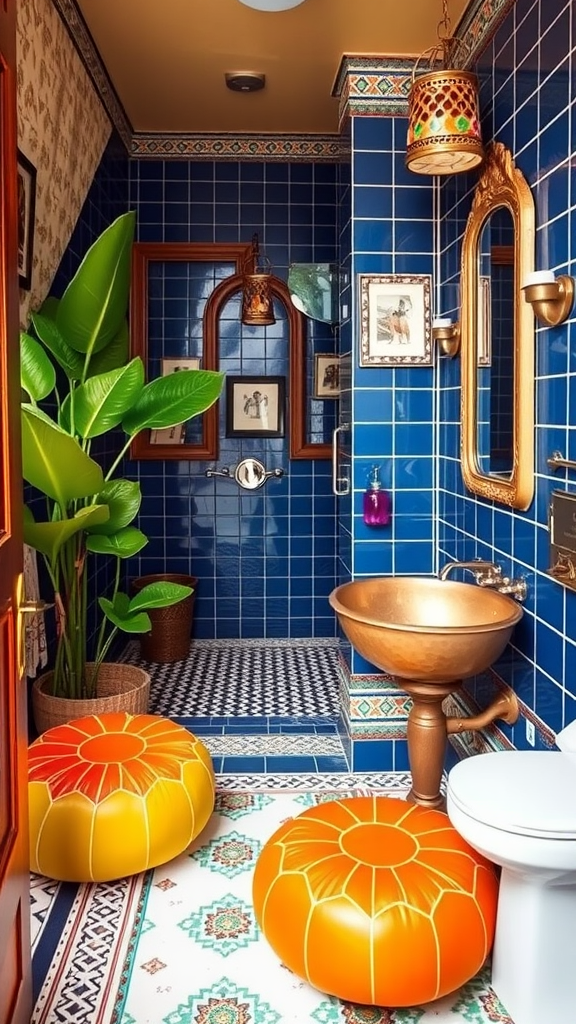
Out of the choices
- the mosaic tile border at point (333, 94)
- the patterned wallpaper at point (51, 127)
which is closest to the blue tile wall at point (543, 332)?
the mosaic tile border at point (333, 94)

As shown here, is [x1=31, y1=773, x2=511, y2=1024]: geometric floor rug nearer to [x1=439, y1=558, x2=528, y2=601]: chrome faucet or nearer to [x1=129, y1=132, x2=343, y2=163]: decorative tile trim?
[x1=439, y1=558, x2=528, y2=601]: chrome faucet

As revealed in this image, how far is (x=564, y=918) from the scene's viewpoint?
70.7 inches

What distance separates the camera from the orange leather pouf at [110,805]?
2.27 m

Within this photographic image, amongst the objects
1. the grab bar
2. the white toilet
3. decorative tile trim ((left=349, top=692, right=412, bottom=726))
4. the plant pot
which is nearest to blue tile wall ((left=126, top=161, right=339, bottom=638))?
the plant pot

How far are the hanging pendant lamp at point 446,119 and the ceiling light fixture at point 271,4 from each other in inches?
24.7

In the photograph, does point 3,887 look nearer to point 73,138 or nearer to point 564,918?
point 564,918

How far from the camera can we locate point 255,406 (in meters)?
4.91

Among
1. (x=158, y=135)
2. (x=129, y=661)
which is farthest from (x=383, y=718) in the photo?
(x=158, y=135)

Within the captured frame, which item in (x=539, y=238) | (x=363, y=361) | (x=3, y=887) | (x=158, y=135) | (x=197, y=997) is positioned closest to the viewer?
(x=3, y=887)

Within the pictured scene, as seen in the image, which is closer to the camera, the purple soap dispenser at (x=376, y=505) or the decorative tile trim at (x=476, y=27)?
the decorative tile trim at (x=476, y=27)

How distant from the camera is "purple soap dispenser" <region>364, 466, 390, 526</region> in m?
3.26

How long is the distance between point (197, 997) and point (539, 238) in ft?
6.85

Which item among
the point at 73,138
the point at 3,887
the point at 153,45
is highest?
the point at 153,45

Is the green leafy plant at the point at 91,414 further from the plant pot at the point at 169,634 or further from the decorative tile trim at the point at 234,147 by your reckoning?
the decorative tile trim at the point at 234,147
